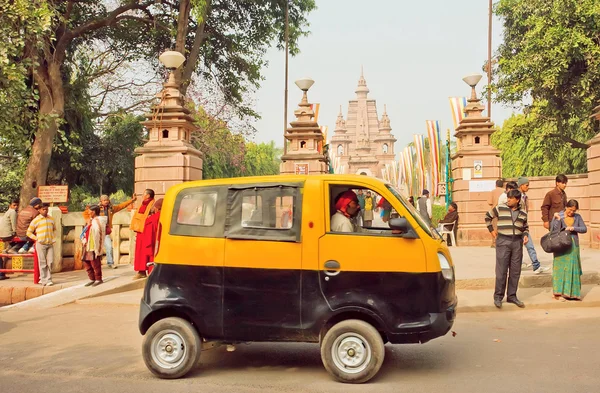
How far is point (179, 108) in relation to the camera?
A: 45.0 feet

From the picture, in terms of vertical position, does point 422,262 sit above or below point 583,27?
below

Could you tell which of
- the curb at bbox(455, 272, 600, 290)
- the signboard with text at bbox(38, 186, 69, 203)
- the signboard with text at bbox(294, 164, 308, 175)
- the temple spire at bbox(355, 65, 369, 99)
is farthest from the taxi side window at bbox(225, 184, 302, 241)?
the temple spire at bbox(355, 65, 369, 99)

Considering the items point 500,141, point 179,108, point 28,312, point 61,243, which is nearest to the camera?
point 28,312

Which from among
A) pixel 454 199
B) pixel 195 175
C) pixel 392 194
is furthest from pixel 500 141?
pixel 392 194

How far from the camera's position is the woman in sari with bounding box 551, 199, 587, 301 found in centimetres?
788

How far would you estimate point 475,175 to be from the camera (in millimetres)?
16891

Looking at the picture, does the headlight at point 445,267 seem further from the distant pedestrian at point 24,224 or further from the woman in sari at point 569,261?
the distant pedestrian at point 24,224

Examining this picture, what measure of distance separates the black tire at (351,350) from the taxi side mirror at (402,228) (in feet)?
2.73

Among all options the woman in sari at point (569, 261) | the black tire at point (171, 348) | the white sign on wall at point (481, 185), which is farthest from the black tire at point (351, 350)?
the white sign on wall at point (481, 185)

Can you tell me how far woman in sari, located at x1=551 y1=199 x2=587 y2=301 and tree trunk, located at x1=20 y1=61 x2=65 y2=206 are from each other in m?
14.4

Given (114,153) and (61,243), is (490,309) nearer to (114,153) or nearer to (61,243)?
(61,243)

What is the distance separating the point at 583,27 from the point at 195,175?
1437cm

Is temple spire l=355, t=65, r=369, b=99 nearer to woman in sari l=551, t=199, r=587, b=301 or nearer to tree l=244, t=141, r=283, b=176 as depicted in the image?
tree l=244, t=141, r=283, b=176

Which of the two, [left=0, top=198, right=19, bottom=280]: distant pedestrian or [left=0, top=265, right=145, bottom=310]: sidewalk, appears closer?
[left=0, top=265, right=145, bottom=310]: sidewalk
